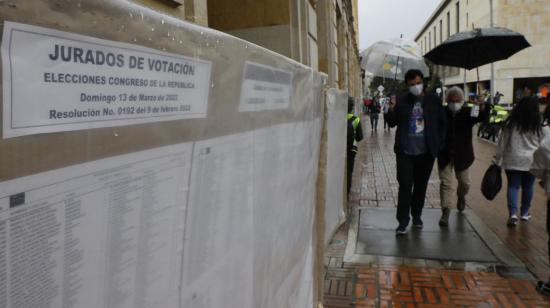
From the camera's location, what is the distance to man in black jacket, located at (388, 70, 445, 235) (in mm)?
5090

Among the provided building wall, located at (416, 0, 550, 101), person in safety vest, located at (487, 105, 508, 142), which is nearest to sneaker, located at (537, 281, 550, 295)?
person in safety vest, located at (487, 105, 508, 142)

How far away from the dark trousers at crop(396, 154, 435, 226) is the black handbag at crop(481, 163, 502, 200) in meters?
0.85

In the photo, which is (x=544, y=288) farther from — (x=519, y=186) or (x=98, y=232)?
(x=98, y=232)

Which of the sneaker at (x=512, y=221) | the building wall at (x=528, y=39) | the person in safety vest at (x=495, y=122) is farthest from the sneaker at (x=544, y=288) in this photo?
the building wall at (x=528, y=39)

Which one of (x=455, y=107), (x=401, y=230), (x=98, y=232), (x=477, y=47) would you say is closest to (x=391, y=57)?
(x=477, y=47)

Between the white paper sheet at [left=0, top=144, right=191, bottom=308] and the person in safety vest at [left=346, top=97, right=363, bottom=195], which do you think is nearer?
the white paper sheet at [left=0, top=144, right=191, bottom=308]

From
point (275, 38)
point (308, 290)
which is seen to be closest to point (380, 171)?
point (275, 38)

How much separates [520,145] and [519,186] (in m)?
0.58

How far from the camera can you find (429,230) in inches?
221

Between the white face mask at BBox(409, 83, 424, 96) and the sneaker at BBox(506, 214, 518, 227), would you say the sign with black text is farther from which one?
the sneaker at BBox(506, 214, 518, 227)

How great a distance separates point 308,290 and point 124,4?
7.42 ft

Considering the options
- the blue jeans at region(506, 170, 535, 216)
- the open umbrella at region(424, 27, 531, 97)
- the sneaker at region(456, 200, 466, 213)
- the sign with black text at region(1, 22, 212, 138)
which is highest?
the open umbrella at region(424, 27, 531, 97)

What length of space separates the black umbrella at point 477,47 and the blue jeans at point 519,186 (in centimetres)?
193

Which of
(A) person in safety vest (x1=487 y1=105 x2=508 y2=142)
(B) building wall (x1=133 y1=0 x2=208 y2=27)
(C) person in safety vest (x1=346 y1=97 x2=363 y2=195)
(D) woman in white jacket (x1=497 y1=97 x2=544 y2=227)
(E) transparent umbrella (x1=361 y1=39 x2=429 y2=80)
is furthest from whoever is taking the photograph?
(A) person in safety vest (x1=487 y1=105 x2=508 y2=142)
